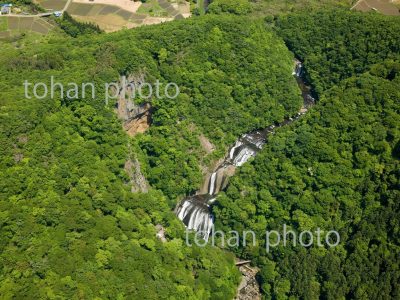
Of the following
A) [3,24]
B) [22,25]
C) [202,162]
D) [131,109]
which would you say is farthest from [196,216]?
[3,24]

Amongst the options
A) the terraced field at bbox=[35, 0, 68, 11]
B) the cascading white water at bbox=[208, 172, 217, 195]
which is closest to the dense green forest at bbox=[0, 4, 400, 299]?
the cascading white water at bbox=[208, 172, 217, 195]

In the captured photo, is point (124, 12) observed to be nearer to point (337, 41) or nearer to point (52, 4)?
point (52, 4)

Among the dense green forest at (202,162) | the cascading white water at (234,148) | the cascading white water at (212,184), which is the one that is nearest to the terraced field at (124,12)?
the dense green forest at (202,162)

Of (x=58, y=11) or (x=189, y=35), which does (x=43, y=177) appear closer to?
(x=189, y=35)

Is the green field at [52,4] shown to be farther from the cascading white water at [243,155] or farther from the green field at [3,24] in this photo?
the cascading white water at [243,155]

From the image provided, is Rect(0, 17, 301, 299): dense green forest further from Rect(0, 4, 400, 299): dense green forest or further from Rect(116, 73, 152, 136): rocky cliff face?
Rect(116, 73, 152, 136): rocky cliff face

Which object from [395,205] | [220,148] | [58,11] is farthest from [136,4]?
[395,205]
